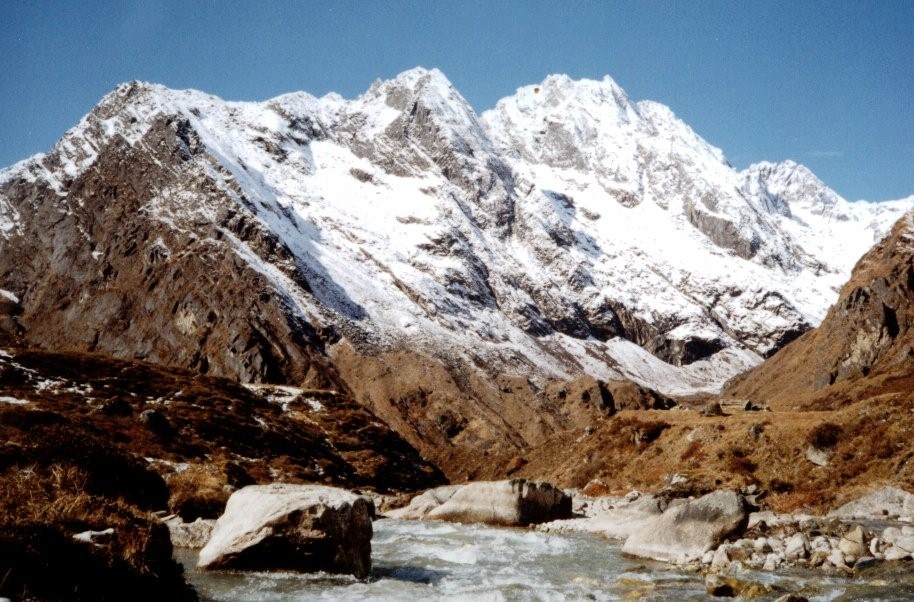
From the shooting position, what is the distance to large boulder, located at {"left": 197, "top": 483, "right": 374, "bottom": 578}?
20.7 metres

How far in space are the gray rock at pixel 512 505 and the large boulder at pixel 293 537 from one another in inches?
734

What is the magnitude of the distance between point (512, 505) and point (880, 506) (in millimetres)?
18365

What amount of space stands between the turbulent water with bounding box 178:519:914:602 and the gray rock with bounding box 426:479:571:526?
1018 cm

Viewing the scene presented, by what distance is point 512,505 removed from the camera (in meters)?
39.6

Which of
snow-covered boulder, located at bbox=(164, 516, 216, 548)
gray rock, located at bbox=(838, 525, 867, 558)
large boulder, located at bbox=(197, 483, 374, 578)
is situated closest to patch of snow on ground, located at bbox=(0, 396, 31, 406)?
snow-covered boulder, located at bbox=(164, 516, 216, 548)

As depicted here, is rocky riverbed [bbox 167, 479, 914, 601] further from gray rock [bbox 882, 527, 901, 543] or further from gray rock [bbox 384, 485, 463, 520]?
gray rock [bbox 384, 485, 463, 520]

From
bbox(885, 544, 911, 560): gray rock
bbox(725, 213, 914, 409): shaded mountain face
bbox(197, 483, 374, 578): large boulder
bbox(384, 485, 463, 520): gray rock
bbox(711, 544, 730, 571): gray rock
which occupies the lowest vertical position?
bbox(384, 485, 463, 520): gray rock

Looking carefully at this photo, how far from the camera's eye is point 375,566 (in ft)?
80.4

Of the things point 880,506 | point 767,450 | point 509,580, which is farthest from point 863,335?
point 509,580

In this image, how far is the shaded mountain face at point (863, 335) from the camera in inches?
4178

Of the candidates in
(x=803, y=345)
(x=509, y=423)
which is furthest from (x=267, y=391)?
(x=803, y=345)

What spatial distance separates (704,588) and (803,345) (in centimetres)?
15548

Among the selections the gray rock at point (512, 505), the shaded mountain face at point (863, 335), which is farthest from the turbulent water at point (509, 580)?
the shaded mountain face at point (863, 335)

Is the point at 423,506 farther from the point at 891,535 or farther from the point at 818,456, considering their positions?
the point at 891,535
